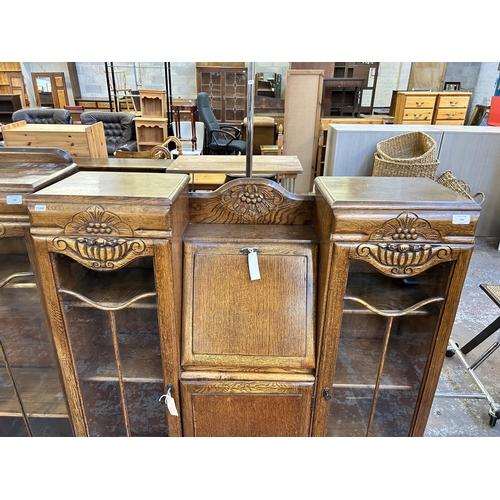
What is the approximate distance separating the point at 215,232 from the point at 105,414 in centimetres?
64

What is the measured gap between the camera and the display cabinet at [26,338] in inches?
37.3

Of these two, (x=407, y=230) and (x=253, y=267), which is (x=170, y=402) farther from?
(x=407, y=230)

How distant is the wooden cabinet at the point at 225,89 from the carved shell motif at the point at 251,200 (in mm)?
5556

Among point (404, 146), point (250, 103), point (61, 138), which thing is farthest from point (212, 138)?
point (250, 103)

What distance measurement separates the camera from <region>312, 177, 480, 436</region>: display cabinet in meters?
0.79

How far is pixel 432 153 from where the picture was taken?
7.64 ft

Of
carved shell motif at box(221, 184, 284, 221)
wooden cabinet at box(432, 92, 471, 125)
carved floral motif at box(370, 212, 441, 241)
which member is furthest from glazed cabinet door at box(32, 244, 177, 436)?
wooden cabinet at box(432, 92, 471, 125)

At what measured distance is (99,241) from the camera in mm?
802

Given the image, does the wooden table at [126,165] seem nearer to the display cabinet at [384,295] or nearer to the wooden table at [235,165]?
the wooden table at [235,165]

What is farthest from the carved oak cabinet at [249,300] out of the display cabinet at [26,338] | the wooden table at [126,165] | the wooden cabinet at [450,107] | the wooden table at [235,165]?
the wooden cabinet at [450,107]

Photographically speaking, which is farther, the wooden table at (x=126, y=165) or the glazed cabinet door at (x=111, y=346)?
the wooden table at (x=126, y=165)

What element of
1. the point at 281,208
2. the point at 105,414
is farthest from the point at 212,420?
the point at 281,208

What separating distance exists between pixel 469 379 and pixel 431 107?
3344mm

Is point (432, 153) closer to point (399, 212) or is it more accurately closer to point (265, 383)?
point (399, 212)
